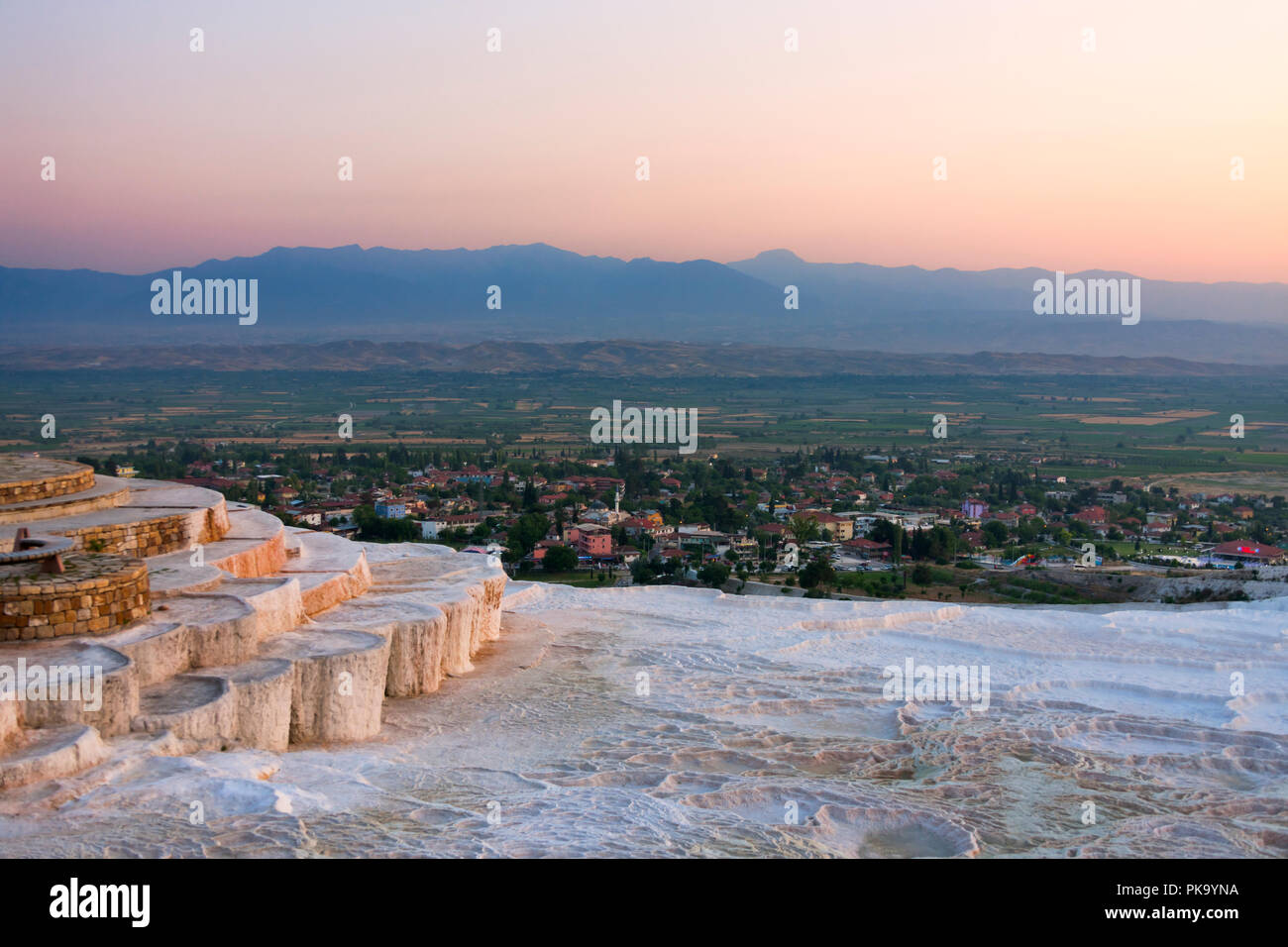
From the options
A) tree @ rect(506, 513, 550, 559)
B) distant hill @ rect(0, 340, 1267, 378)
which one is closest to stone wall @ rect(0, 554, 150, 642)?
tree @ rect(506, 513, 550, 559)

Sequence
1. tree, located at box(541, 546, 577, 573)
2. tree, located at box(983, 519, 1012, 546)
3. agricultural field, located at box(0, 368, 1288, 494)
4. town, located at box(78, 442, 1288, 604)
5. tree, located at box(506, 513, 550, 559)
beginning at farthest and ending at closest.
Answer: agricultural field, located at box(0, 368, 1288, 494) → tree, located at box(983, 519, 1012, 546) → tree, located at box(506, 513, 550, 559) → tree, located at box(541, 546, 577, 573) → town, located at box(78, 442, 1288, 604)

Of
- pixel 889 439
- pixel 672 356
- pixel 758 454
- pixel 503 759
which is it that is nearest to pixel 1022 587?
pixel 503 759

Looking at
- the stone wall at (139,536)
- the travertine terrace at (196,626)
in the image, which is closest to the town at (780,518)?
the travertine terrace at (196,626)

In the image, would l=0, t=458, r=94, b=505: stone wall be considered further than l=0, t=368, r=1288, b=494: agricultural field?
No

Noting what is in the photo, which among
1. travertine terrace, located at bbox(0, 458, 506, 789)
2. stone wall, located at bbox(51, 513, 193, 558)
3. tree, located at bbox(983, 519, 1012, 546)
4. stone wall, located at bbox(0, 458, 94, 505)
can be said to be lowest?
tree, located at bbox(983, 519, 1012, 546)

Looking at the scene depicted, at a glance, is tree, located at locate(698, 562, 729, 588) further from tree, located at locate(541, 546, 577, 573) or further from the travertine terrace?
the travertine terrace

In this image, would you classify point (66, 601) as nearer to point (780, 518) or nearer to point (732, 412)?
point (780, 518)
